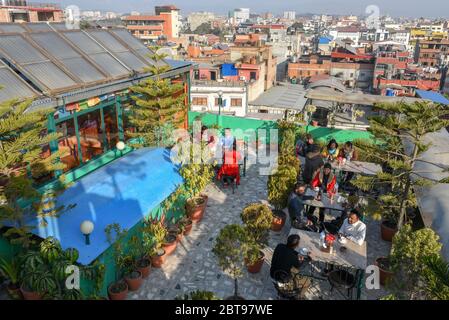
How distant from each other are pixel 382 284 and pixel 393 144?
3.78 metres

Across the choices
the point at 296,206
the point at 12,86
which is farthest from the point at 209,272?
the point at 12,86

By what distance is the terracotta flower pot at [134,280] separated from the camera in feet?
27.6

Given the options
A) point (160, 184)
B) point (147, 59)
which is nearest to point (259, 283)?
point (160, 184)

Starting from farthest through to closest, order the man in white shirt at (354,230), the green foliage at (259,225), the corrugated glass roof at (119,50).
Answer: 1. the corrugated glass roof at (119,50)
2. the green foliage at (259,225)
3. the man in white shirt at (354,230)

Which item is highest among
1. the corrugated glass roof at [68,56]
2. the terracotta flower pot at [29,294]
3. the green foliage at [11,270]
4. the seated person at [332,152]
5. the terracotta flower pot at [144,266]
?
the corrugated glass roof at [68,56]

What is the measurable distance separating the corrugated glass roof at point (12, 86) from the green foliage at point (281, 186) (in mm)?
7329

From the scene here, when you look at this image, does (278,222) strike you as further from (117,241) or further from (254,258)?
(117,241)

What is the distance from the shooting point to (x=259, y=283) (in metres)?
8.84

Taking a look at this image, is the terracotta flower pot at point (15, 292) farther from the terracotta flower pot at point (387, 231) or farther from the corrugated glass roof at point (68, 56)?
the terracotta flower pot at point (387, 231)

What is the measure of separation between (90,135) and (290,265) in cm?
826

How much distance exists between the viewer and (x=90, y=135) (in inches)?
483

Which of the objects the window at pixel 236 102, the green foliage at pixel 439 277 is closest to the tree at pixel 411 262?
the green foliage at pixel 439 277

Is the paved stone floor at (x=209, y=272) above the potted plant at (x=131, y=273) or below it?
below
